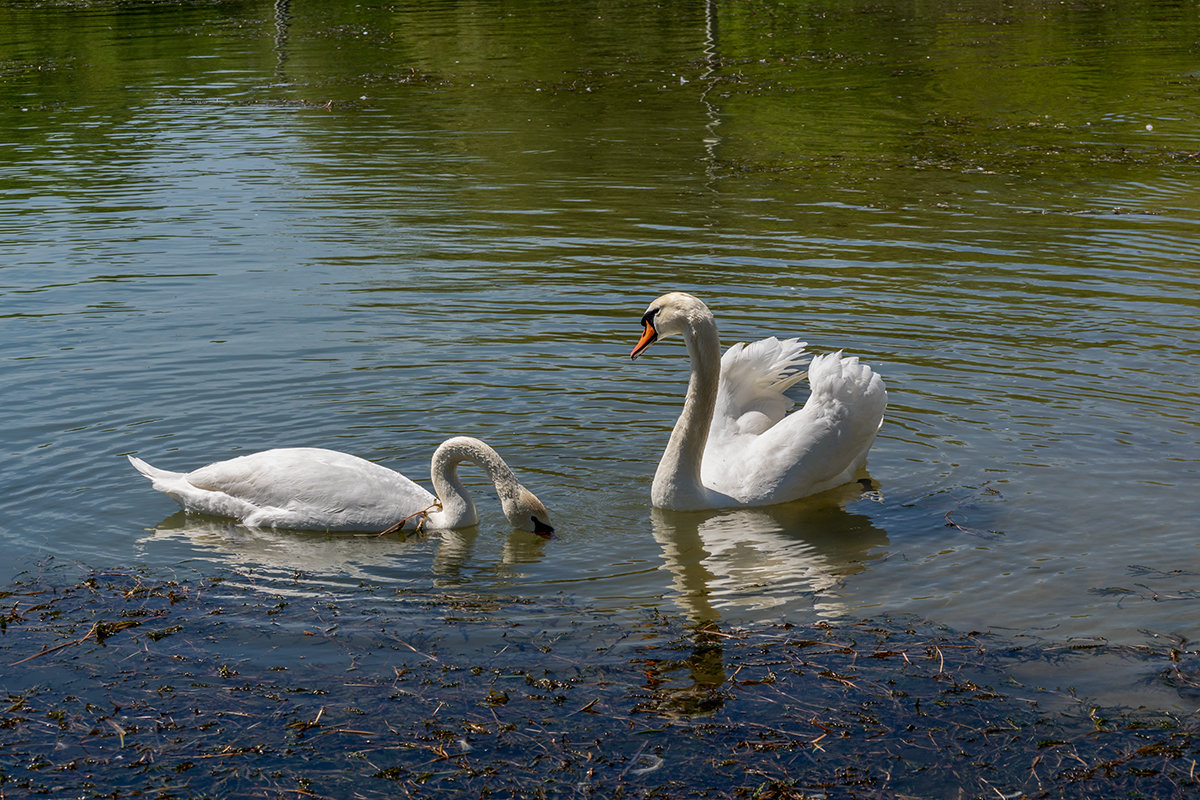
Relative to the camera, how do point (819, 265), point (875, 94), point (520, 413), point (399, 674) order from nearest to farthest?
point (399, 674), point (520, 413), point (819, 265), point (875, 94)

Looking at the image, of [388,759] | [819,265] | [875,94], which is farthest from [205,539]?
[875,94]

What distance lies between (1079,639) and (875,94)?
2121cm

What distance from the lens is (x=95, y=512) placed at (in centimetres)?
913

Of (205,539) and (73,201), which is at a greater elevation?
(73,201)

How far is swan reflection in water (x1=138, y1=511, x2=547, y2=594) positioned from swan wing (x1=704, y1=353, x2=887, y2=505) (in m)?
1.58

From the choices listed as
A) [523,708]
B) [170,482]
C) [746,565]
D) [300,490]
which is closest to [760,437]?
[746,565]

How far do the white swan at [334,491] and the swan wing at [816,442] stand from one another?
1482 millimetres

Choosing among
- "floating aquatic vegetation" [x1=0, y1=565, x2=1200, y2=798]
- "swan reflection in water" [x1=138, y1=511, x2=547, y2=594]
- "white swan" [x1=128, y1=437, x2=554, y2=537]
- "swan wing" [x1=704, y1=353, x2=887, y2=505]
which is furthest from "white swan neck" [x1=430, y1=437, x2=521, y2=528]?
"swan wing" [x1=704, y1=353, x2=887, y2=505]

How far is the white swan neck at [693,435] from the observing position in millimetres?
9078

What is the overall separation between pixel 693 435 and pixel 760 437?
2.12 ft

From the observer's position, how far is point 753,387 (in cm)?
1026

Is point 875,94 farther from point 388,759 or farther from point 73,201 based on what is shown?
point 388,759

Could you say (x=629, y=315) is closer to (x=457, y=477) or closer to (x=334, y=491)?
(x=457, y=477)

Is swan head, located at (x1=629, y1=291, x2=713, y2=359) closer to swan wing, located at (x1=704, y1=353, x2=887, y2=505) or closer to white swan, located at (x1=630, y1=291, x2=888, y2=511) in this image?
white swan, located at (x1=630, y1=291, x2=888, y2=511)
